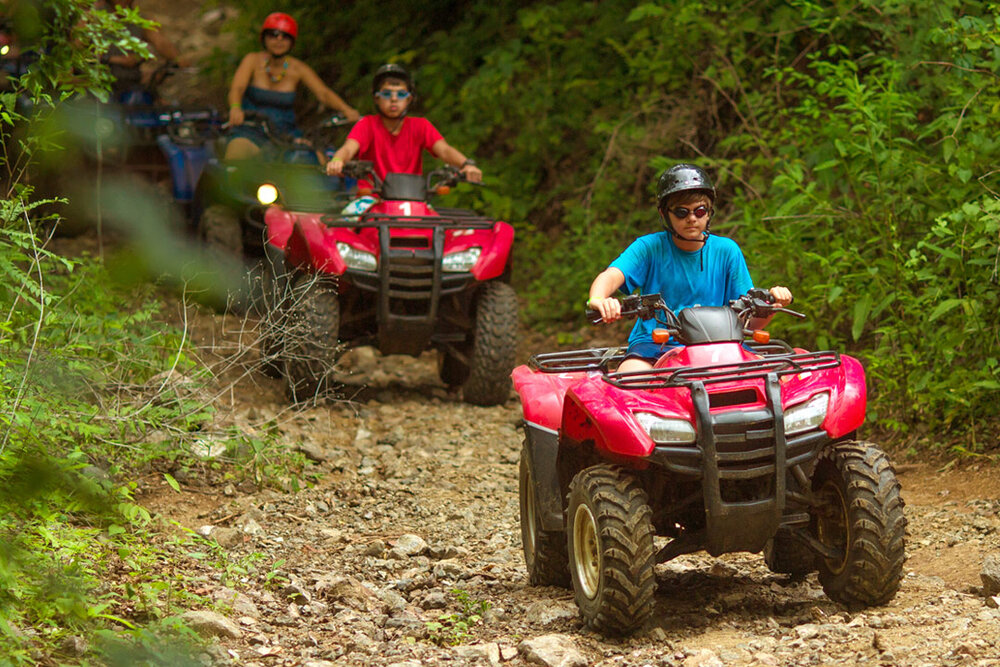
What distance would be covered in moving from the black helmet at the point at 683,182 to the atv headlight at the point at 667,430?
3.07 feet

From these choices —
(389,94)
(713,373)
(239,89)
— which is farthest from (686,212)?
(239,89)

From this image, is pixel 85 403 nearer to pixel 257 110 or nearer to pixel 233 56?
pixel 257 110

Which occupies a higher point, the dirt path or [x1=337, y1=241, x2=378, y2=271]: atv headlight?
[x1=337, y1=241, x2=378, y2=271]: atv headlight

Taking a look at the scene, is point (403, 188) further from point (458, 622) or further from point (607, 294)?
point (458, 622)

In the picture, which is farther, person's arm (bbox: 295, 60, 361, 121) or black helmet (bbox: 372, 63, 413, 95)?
person's arm (bbox: 295, 60, 361, 121)

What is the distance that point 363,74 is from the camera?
1503 cm

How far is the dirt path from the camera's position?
3660 millimetres

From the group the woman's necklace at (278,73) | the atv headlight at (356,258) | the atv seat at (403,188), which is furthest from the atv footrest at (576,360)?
the woman's necklace at (278,73)

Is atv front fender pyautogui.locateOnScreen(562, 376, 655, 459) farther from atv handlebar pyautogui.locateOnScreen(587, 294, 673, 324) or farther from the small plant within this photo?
the small plant

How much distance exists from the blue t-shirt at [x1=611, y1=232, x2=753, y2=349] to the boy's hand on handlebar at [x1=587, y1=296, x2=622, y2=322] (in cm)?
45

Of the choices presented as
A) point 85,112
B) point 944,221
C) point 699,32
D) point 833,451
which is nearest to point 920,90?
point 944,221

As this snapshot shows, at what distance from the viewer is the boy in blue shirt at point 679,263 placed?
423 centimetres

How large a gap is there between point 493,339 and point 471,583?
3497 mm

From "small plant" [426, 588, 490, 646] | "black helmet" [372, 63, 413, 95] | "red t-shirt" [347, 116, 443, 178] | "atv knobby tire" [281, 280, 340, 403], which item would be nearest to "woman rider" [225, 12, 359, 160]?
"red t-shirt" [347, 116, 443, 178]
